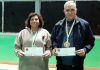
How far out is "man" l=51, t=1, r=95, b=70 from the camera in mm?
3314

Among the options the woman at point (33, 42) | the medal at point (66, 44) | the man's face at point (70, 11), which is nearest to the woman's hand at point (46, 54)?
the woman at point (33, 42)

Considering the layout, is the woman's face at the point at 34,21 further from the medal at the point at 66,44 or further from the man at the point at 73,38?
the medal at the point at 66,44

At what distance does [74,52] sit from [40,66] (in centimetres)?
47

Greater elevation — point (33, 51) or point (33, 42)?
point (33, 42)

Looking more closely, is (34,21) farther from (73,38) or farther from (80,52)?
(80,52)

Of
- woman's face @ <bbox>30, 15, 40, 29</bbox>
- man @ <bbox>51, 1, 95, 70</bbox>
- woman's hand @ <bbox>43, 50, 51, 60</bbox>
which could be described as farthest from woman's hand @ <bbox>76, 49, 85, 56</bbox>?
woman's face @ <bbox>30, 15, 40, 29</bbox>

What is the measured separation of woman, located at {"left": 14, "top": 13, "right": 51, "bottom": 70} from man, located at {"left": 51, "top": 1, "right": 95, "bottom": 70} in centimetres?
16

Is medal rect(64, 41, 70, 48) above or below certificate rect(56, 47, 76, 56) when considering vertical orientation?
above

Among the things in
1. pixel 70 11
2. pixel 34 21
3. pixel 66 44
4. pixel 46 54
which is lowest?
pixel 46 54

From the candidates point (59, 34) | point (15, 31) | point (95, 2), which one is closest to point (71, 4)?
point (59, 34)

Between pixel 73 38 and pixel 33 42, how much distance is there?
0.47 m

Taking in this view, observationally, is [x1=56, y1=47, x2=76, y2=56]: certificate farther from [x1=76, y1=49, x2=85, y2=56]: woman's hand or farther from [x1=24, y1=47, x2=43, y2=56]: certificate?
[x1=24, y1=47, x2=43, y2=56]: certificate

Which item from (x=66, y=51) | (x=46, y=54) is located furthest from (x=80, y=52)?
(x=46, y=54)

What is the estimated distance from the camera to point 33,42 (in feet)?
11.4
